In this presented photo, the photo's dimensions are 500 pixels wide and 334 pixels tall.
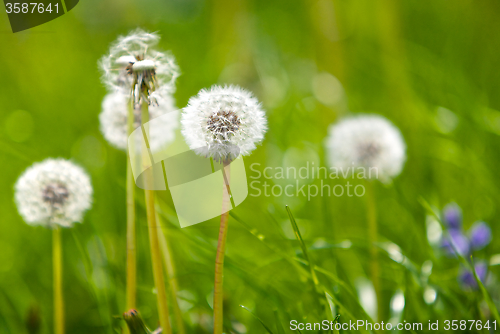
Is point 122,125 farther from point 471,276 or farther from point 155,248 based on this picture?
point 471,276

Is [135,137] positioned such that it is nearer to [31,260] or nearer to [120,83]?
[120,83]

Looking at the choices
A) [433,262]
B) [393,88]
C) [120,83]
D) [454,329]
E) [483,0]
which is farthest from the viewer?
→ [483,0]

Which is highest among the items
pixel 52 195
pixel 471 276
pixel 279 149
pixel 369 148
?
pixel 279 149

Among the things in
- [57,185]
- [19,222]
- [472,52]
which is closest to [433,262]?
[57,185]

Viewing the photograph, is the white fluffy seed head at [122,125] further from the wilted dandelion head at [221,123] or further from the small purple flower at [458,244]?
the small purple flower at [458,244]

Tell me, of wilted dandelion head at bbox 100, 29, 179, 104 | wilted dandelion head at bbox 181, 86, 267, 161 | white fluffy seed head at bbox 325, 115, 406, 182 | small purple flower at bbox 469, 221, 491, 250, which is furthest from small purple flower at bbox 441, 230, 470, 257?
wilted dandelion head at bbox 100, 29, 179, 104

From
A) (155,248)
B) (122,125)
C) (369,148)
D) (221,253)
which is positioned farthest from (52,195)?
(369,148)

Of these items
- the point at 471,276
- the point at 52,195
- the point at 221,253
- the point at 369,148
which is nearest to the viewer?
the point at 221,253
